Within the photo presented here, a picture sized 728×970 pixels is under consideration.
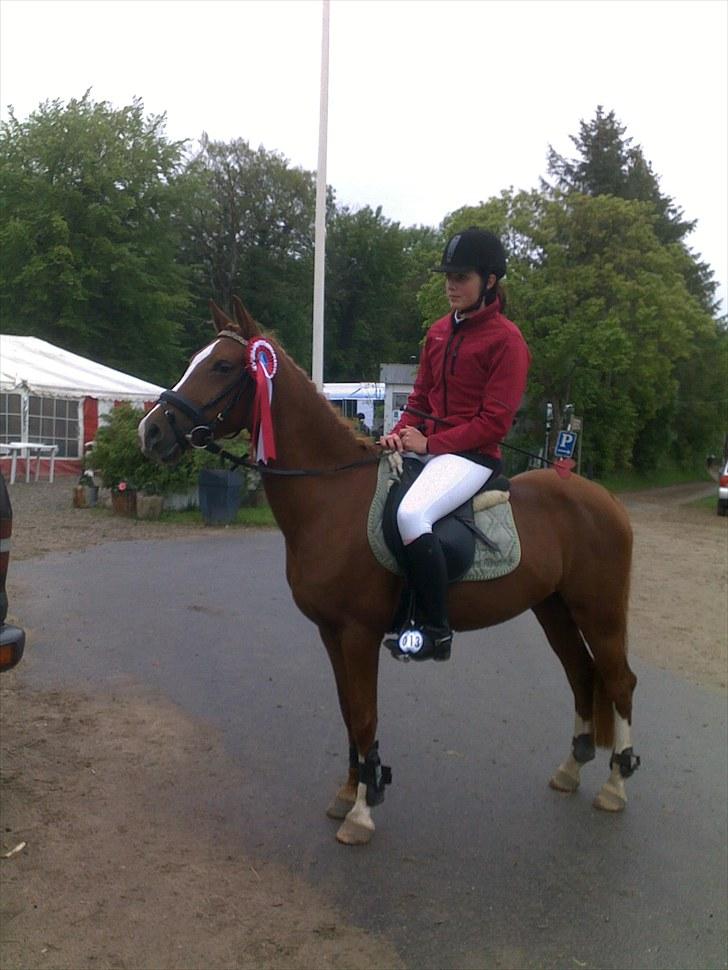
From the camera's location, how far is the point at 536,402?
28453mm

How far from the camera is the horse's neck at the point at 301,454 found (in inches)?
173

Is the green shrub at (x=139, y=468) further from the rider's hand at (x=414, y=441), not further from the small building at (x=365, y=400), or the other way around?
the small building at (x=365, y=400)

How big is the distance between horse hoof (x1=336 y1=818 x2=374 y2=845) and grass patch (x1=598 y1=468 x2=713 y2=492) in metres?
25.8

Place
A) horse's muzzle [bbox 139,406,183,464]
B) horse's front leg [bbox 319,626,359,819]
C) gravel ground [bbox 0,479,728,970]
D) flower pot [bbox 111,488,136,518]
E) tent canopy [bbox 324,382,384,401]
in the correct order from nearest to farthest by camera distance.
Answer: gravel ground [bbox 0,479,728,970] < horse's muzzle [bbox 139,406,183,464] < horse's front leg [bbox 319,626,359,819] < flower pot [bbox 111,488,136,518] < tent canopy [bbox 324,382,384,401]

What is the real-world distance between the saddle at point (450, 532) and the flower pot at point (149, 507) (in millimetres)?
12141

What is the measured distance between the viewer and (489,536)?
14.8 feet

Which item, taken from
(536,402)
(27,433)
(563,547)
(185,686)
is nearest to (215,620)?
(185,686)

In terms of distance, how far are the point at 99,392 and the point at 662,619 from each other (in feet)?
61.5

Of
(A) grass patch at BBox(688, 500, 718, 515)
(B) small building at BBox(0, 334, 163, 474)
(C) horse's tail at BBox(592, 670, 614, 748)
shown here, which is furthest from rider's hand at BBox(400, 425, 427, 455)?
(A) grass patch at BBox(688, 500, 718, 515)

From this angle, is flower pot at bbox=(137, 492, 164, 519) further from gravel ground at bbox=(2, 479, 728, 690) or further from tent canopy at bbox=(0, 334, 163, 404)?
tent canopy at bbox=(0, 334, 163, 404)

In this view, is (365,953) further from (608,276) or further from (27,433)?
(608,276)

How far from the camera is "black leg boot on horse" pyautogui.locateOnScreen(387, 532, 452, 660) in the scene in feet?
13.7

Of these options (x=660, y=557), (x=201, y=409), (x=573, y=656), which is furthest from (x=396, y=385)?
(x=201, y=409)

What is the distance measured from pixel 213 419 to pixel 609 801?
2.90 m
